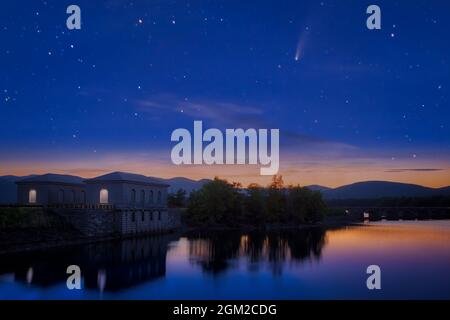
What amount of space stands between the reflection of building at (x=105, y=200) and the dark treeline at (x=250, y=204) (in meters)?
12.1

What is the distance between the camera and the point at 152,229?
5316 cm

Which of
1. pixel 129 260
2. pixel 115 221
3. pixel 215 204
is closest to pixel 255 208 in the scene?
pixel 215 204

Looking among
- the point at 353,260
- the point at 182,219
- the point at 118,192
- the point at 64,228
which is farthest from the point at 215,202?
the point at 353,260

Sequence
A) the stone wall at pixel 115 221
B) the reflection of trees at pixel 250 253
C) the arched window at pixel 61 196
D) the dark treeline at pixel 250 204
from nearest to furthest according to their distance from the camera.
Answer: the reflection of trees at pixel 250 253 → the stone wall at pixel 115 221 → the arched window at pixel 61 196 → the dark treeline at pixel 250 204

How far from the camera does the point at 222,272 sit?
2786 centimetres

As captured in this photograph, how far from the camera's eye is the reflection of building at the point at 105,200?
4294cm

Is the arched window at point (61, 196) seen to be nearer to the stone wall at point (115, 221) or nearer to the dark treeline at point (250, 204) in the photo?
the stone wall at point (115, 221)

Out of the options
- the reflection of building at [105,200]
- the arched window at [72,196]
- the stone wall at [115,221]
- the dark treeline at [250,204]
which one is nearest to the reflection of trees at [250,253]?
the stone wall at [115,221]

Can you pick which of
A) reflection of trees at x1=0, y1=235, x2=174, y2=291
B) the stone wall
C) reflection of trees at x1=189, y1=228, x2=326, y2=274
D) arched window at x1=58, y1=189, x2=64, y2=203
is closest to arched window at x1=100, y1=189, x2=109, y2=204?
the stone wall

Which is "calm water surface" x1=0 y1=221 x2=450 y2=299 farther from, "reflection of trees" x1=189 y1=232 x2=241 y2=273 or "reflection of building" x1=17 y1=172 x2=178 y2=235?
"reflection of building" x1=17 y1=172 x2=178 y2=235

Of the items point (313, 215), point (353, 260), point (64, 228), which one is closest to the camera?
point (353, 260)

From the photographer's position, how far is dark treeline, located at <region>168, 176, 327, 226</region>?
222 feet
